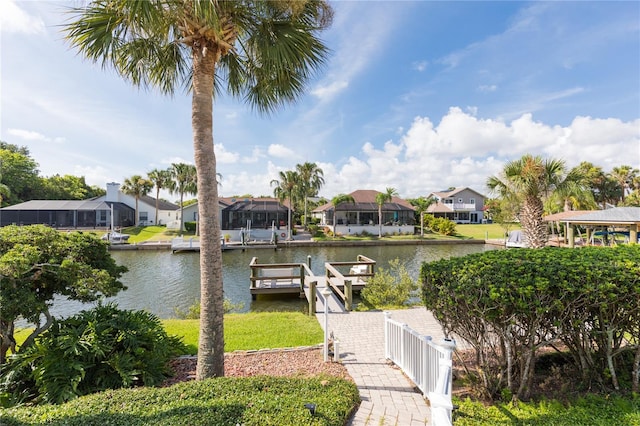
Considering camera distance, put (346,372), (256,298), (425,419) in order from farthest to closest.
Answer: (256,298) → (346,372) → (425,419)

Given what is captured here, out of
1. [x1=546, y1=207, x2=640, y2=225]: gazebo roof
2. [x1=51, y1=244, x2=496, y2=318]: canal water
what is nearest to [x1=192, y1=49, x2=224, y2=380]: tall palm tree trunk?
[x1=51, y1=244, x2=496, y2=318]: canal water

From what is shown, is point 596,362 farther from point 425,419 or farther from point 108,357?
point 108,357

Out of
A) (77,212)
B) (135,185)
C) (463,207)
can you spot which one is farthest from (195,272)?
(463,207)

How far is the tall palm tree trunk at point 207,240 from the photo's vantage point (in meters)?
4.02

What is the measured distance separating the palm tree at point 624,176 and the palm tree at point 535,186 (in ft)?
135

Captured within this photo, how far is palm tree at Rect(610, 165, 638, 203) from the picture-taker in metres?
35.8

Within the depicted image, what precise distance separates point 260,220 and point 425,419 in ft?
110

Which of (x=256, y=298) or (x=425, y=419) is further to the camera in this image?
(x=256, y=298)

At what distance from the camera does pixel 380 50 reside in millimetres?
10055

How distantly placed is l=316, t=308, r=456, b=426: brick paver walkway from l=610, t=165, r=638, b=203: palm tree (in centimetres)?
4605

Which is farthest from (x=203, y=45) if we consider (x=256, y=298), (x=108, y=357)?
(x=256, y=298)

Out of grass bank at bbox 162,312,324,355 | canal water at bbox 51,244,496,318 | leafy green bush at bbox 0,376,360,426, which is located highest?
leafy green bush at bbox 0,376,360,426

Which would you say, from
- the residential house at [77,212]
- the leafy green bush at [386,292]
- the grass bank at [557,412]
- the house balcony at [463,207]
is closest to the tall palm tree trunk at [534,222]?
the leafy green bush at [386,292]

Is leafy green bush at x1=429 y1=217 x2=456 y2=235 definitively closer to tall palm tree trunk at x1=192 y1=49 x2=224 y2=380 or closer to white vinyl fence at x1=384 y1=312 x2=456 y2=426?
white vinyl fence at x1=384 y1=312 x2=456 y2=426
